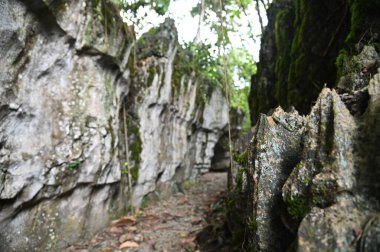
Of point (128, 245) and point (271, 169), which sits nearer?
point (271, 169)

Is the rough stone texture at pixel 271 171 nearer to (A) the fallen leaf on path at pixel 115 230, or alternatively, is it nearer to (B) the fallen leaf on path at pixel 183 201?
(A) the fallen leaf on path at pixel 115 230

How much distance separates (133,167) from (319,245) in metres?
6.55

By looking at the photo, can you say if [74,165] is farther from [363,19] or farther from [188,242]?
[363,19]

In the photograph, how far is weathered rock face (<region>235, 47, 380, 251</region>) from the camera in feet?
6.88

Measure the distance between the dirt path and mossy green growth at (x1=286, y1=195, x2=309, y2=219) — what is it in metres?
3.32

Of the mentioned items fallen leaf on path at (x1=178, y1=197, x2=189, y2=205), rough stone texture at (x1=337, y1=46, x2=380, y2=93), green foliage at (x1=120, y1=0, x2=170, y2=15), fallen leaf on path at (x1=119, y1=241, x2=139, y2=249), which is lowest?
fallen leaf on path at (x1=119, y1=241, x2=139, y2=249)

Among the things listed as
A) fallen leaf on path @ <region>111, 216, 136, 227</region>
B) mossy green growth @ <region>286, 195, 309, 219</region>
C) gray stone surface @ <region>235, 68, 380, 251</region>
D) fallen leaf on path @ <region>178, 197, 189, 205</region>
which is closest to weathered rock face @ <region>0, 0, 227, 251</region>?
fallen leaf on path @ <region>111, 216, 136, 227</region>

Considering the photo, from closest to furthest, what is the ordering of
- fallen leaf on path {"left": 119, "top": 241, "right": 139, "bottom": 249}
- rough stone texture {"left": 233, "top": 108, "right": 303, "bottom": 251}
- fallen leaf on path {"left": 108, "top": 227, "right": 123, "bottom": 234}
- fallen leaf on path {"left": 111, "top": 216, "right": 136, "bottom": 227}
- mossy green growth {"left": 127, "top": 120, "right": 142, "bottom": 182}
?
rough stone texture {"left": 233, "top": 108, "right": 303, "bottom": 251} < fallen leaf on path {"left": 119, "top": 241, "right": 139, "bottom": 249} < fallen leaf on path {"left": 108, "top": 227, "right": 123, "bottom": 234} < fallen leaf on path {"left": 111, "top": 216, "right": 136, "bottom": 227} < mossy green growth {"left": 127, "top": 120, "right": 142, "bottom": 182}

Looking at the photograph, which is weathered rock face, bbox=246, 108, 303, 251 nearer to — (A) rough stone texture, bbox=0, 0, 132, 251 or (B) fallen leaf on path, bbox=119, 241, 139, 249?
(B) fallen leaf on path, bbox=119, 241, 139, 249

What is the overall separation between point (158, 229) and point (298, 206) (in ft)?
16.1

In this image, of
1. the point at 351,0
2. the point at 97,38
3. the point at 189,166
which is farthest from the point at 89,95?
the point at 189,166

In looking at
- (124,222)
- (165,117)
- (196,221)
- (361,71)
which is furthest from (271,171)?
(165,117)

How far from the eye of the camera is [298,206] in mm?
2438

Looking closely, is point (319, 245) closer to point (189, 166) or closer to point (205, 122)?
point (189, 166)
